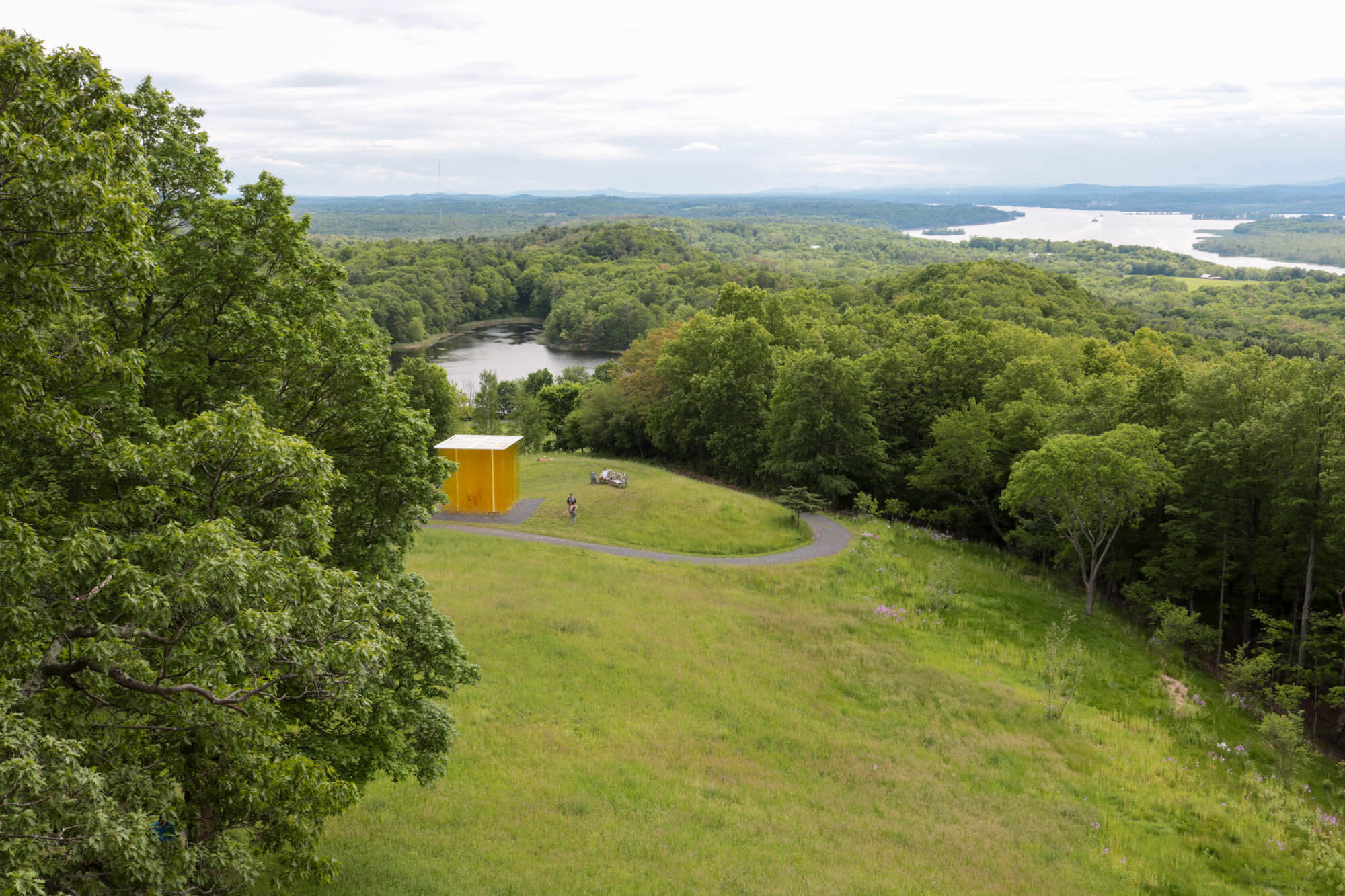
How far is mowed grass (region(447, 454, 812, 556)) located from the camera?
126 feet

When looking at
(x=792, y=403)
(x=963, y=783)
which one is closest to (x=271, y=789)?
(x=963, y=783)

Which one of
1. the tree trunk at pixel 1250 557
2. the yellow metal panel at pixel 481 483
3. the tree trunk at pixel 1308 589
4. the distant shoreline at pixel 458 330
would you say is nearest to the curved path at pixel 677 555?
the yellow metal panel at pixel 481 483

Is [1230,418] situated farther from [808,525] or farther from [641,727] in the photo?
[641,727]

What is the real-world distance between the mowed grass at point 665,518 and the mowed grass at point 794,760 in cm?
393

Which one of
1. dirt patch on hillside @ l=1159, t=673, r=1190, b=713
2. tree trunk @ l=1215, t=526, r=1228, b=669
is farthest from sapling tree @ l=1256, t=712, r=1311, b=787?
tree trunk @ l=1215, t=526, r=1228, b=669

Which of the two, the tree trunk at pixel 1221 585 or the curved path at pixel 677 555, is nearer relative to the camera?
the tree trunk at pixel 1221 585

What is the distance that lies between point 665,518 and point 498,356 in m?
93.4

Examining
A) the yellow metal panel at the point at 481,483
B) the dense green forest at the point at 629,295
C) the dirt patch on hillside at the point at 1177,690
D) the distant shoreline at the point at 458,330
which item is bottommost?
the dirt patch on hillside at the point at 1177,690

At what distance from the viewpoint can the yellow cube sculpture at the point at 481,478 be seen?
126 feet

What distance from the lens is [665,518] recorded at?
134 feet

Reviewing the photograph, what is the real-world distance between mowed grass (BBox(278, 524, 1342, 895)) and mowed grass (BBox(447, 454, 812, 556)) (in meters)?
3.93

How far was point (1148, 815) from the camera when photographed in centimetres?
2028

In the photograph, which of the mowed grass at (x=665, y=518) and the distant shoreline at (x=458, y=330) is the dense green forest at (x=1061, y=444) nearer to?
the mowed grass at (x=665, y=518)

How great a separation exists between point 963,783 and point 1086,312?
10140 cm
